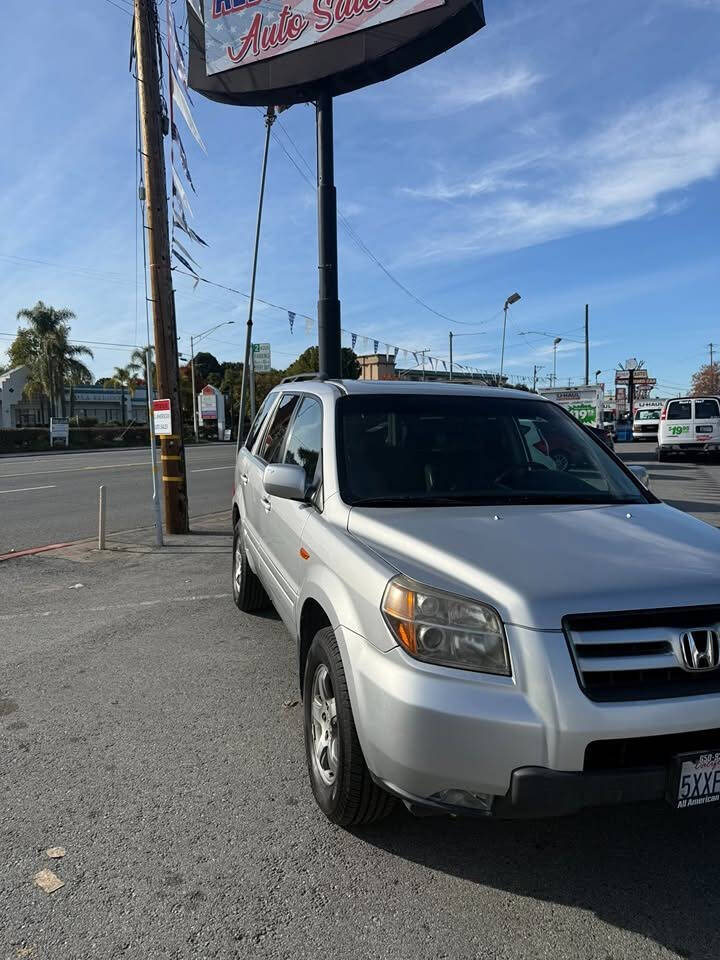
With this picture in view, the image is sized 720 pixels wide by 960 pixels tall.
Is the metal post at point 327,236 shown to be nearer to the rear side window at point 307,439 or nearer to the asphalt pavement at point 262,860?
the rear side window at point 307,439

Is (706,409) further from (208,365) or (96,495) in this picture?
(208,365)

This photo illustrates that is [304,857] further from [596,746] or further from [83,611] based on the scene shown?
[83,611]

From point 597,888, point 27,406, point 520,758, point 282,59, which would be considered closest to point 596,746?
point 520,758

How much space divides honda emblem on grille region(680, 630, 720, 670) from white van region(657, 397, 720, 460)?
23305mm

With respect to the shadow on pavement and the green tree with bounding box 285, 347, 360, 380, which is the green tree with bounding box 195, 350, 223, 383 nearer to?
the green tree with bounding box 285, 347, 360, 380

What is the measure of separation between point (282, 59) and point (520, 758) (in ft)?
45.5

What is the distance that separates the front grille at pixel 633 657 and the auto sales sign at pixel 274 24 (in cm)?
1262

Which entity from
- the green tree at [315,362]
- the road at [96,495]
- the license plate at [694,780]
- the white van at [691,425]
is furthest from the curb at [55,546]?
the green tree at [315,362]

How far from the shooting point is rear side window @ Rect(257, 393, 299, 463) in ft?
15.7

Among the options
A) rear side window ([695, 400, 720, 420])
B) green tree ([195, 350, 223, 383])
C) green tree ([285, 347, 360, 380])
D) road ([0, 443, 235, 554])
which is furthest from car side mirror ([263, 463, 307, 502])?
green tree ([195, 350, 223, 383])

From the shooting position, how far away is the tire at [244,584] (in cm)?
579

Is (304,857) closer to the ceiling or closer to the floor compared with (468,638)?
closer to the floor

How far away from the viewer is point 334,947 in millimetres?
2246

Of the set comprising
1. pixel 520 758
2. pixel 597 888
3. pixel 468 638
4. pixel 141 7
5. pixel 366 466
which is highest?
pixel 141 7
